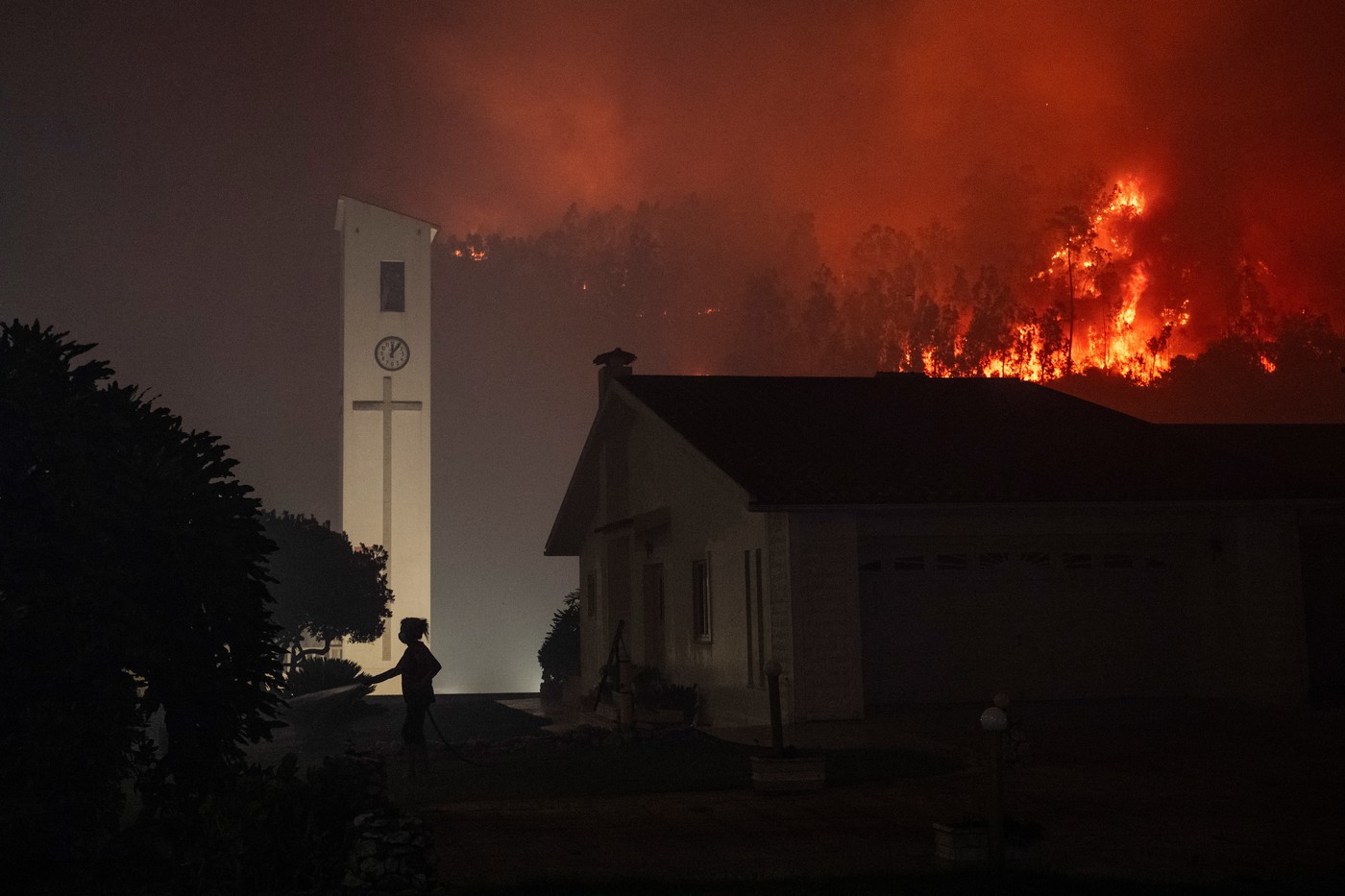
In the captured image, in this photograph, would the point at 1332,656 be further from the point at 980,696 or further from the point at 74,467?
the point at 74,467

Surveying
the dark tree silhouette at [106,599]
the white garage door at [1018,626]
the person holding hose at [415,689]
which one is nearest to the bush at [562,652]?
the white garage door at [1018,626]

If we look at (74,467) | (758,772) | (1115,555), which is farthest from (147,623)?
(1115,555)

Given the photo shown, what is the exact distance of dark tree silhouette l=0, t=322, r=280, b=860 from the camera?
9.95 m

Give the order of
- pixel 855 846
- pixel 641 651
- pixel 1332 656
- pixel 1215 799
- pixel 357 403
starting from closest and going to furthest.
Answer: pixel 855 846, pixel 1215 799, pixel 1332 656, pixel 641 651, pixel 357 403

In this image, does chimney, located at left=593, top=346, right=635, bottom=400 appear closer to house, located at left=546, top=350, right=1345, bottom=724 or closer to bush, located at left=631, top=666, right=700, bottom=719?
house, located at left=546, top=350, right=1345, bottom=724

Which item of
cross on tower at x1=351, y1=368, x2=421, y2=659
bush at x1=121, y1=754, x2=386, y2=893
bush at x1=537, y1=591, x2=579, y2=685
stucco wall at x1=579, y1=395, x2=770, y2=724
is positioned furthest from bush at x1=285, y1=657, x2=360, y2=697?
cross on tower at x1=351, y1=368, x2=421, y2=659

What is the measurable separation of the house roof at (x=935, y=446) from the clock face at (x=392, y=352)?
38.4 metres

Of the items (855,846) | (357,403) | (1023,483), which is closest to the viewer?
(855,846)

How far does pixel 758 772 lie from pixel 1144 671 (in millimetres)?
10352

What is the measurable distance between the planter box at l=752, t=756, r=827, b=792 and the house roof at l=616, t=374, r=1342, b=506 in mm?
5829

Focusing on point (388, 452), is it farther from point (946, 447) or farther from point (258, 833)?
point (258, 833)

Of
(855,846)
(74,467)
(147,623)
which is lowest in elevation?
(855,846)

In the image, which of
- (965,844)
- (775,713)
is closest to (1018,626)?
(775,713)

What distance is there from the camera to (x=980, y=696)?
67.8 ft
